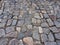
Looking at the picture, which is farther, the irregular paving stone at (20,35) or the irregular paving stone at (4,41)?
the irregular paving stone at (20,35)

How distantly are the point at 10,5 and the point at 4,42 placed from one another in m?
2.18

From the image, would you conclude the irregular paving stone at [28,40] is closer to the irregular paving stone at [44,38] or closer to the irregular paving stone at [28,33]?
the irregular paving stone at [28,33]

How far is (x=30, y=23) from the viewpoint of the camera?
3.29 metres

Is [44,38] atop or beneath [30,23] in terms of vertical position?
beneath

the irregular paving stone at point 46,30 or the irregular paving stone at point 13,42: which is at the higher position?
the irregular paving stone at point 46,30

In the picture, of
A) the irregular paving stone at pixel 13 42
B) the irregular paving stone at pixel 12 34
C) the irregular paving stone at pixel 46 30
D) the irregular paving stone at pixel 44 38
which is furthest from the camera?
the irregular paving stone at pixel 46 30

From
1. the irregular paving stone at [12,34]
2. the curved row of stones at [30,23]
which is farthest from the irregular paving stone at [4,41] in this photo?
the irregular paving stone at [12,34]

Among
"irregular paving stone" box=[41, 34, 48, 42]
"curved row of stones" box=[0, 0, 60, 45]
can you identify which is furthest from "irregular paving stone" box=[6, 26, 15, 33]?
"irregular paving stone" box=[41, 34, 48, 42]

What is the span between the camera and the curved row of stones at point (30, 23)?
2.68 metres

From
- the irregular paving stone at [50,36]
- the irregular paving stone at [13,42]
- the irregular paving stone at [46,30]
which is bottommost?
the irregular paving stone at [13,42]

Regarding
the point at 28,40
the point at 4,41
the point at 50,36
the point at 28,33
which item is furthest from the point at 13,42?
the point at 50,36

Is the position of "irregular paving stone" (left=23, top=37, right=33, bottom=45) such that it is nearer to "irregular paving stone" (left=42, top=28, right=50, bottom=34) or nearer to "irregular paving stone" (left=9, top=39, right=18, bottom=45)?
"irregular paving stone" (left=9, top=39, right=18, bottom=45)

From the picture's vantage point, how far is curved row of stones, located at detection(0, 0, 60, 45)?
268cm

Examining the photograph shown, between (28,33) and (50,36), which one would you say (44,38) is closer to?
(50,36)
